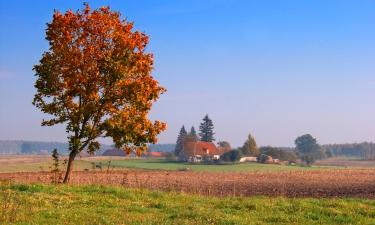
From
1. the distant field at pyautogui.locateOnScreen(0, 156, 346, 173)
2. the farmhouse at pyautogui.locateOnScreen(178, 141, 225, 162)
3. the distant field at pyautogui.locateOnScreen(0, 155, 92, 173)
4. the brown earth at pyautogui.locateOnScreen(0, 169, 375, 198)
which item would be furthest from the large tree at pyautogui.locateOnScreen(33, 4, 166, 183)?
the farmhouse at pyautogui.locateOnScreen(178, 141, 225, 162)

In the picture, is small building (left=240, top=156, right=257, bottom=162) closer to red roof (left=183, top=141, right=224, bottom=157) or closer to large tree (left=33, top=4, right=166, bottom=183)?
red roof (left=183, top=141, right=224, bottom=157)

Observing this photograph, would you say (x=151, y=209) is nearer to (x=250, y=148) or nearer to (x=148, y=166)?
(x=148, y=166)

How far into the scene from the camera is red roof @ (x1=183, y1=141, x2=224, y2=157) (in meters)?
143

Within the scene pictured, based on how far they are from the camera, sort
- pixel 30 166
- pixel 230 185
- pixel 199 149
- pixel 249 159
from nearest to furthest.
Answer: pixel 230 185
pixel 30 166
pixel 249 159
pixel 199 149

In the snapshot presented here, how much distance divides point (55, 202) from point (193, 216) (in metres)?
5.67

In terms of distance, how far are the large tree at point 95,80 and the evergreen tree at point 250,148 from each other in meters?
116

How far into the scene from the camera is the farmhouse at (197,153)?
5595 inches

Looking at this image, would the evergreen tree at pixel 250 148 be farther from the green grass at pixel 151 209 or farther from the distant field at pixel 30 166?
the green grass at pixel 151 209

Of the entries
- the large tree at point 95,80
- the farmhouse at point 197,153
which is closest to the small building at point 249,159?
the farmhouse at point 197,153

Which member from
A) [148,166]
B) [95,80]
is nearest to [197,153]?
[148,166]

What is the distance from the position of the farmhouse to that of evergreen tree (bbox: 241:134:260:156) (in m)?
8.77

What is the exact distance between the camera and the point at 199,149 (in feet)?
477

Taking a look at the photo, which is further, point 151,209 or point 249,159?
point 249,159

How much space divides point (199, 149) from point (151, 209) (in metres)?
127
